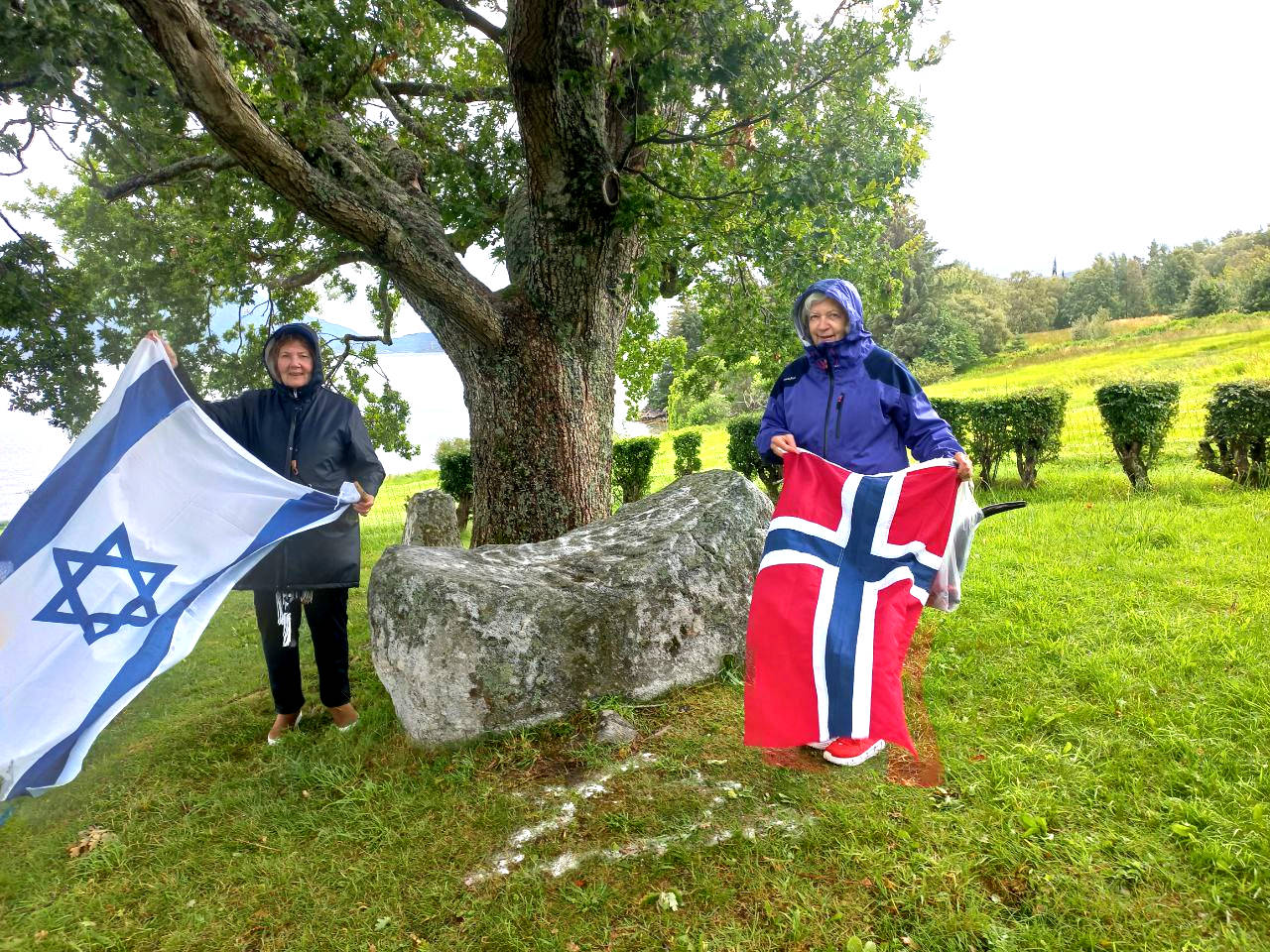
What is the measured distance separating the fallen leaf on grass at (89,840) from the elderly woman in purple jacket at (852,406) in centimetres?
367

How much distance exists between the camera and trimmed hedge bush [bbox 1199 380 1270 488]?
26.6 ft

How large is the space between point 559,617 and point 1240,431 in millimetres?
8876

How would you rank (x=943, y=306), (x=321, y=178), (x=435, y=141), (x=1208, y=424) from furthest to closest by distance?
1. (x=943, y=306)
2. (x=1208, y=424)
3. (x=435, y=141)
4. (x=321, y=178)

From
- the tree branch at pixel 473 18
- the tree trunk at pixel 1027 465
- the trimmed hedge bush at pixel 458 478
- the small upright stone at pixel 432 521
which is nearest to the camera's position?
the tree branch at pixel 473 18

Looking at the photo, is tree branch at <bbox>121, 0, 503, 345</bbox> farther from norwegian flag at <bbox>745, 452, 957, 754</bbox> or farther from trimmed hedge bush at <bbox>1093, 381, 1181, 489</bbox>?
trimmed hedge bush at <bbox>1093, 381, 1181, 489</bbox>

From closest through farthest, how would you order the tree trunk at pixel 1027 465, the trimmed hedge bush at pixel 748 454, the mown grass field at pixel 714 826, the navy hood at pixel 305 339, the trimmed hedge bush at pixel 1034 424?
the mown grass field at pixel 714 826 < the navy hood at pixel 305 339 < the trimmed hedge bush at pixel 1034 424 < the tree trunk at pixel 1027 465 < the trimmed hedge bush at pixel 748 454

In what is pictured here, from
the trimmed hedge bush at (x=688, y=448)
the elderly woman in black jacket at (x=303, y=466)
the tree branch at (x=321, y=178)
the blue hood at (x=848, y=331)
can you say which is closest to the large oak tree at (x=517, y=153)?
the tree branch at (x=321, y=178)

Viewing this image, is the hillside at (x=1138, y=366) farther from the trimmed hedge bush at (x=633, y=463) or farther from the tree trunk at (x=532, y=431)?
the tree trunk at (x=532, y=431)

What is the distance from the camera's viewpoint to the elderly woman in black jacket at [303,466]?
4.04m

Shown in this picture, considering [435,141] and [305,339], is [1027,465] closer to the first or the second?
[435,141]

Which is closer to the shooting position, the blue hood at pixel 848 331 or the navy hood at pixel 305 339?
the blue hood at pixel 848 331

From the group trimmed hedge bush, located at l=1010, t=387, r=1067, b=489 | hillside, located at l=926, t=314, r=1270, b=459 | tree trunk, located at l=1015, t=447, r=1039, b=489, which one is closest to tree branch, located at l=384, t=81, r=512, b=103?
trimmed hedge bush, located at l=1010, t=387, r=1067, b=489

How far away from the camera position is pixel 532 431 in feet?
19.5

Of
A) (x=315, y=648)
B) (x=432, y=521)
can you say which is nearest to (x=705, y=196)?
(x=432, y=521)
